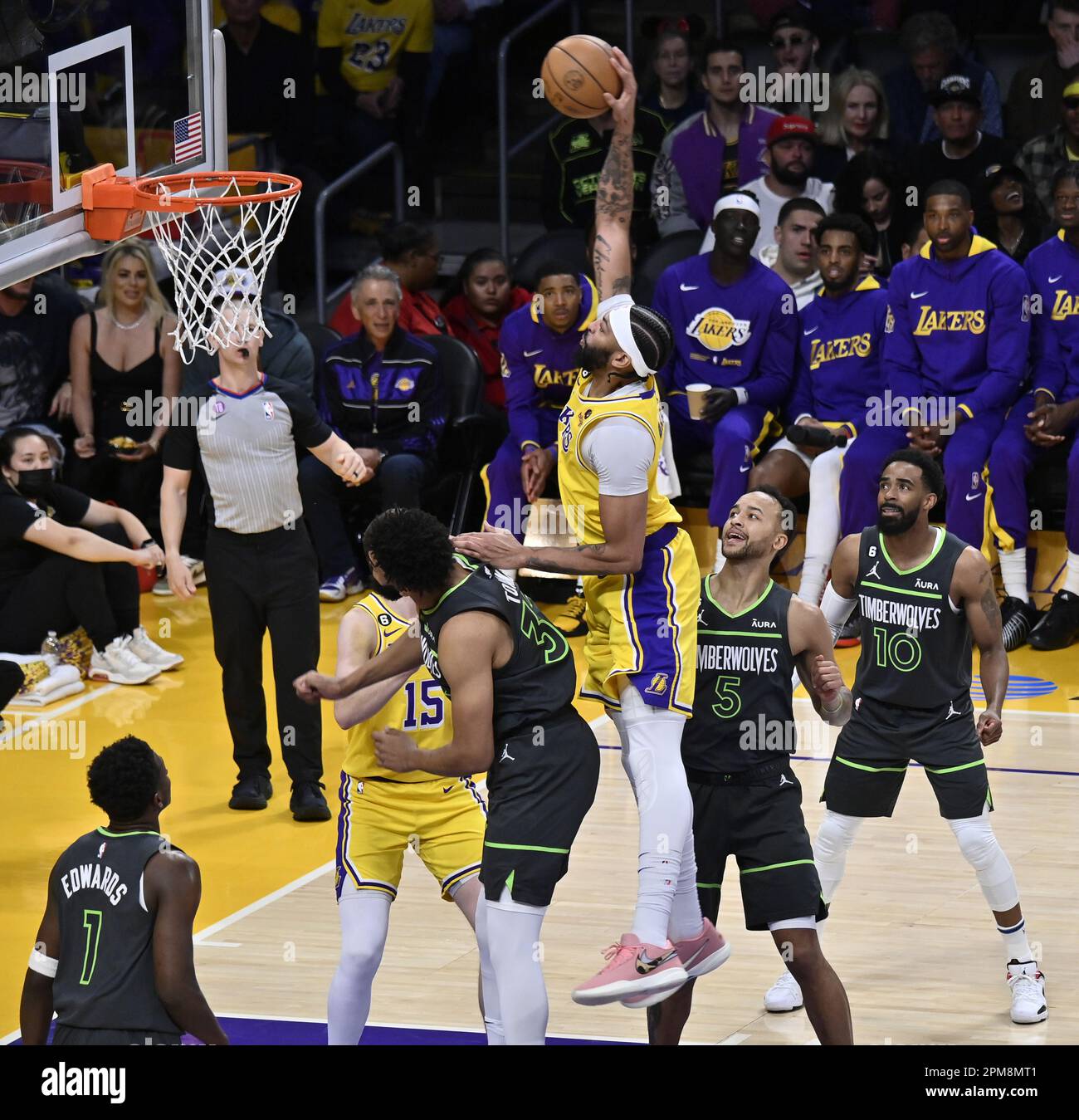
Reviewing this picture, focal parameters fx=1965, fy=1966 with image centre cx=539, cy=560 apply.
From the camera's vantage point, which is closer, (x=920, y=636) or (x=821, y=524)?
(x=920, y=636)

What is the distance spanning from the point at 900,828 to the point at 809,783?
0.66 metres

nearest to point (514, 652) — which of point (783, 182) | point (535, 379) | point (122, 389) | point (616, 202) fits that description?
point (616, 202)

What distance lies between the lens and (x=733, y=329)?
11.1 metres

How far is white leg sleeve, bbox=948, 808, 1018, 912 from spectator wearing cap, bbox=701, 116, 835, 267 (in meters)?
6.14

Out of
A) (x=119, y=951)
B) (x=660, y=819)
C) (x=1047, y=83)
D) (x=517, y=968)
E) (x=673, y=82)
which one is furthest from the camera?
(x=673, y=82)

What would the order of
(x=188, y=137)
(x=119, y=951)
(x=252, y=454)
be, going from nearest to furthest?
(x=119, y=951)
(x=188, y=137)
(x=252, y=454)

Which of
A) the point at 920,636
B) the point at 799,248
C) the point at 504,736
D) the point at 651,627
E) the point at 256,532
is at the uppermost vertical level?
the point at 799,248

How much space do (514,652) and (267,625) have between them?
3.31m

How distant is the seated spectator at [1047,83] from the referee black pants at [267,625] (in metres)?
6.42

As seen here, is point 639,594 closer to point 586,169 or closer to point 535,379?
point 535,379

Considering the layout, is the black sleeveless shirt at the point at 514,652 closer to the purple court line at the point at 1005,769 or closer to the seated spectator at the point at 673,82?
the purple court line at the point at 1005,769

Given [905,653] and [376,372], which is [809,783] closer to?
[905,653]

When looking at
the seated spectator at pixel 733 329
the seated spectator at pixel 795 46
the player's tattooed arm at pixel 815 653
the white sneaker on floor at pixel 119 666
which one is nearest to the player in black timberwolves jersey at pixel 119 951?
the player's tattooed arm at pixel 815 653
